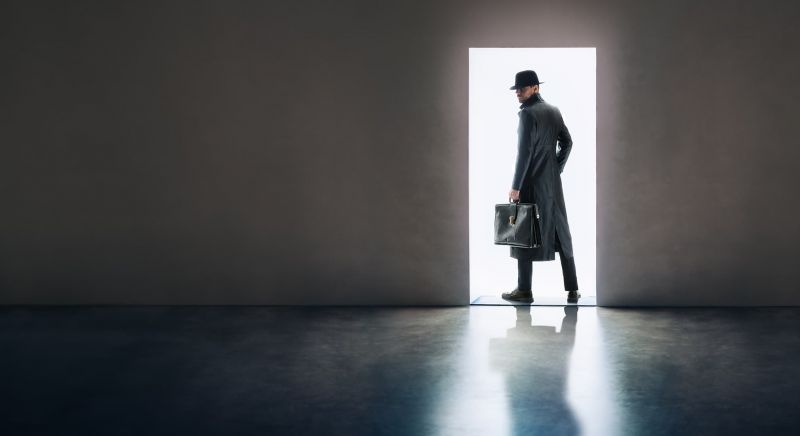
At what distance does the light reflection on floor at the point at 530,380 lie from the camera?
2.53 m

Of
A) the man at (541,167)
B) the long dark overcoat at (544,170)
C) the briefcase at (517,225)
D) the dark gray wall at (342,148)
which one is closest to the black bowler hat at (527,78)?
the man at (541,167)

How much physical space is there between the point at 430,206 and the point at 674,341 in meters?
1.94

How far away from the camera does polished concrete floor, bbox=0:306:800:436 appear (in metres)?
2.56

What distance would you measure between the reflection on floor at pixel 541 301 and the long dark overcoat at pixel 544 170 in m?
0.35

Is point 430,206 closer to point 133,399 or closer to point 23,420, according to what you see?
point 133,399

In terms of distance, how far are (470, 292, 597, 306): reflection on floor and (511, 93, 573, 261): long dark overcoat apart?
0.35 metres

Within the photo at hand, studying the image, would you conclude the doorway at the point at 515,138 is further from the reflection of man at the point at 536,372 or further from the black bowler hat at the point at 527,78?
the reflection of man at the point at 536,372

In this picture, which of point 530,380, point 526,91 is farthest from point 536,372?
point 526,91

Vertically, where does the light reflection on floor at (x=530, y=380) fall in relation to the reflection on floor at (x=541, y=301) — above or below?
below

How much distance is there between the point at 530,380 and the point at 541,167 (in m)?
2.32

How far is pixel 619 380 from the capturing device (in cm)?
312

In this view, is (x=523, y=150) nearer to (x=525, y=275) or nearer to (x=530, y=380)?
(x=525, y=275)

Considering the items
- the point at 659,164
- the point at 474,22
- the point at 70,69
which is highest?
the point at 474,22

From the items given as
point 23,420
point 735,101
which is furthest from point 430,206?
point 23,420
